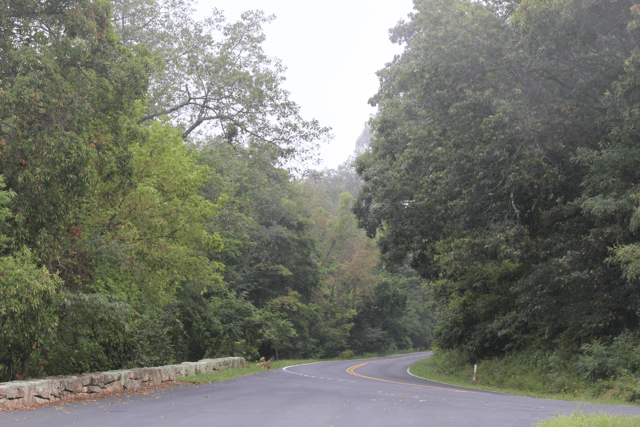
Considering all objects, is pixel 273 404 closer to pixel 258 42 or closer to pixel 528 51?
pixel 528 51

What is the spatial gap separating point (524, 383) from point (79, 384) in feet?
42.8

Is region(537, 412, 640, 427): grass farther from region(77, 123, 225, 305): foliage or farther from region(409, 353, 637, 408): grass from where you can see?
region(77, 123, 225, 305): foliage

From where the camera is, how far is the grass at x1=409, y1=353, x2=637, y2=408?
13.6m

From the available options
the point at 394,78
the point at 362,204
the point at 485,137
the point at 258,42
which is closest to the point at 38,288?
the point at 485,137

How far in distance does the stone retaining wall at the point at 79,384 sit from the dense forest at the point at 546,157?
9.08 metres

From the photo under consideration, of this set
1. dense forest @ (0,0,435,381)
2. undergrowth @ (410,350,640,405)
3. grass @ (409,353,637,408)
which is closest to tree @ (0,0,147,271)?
dense forest @ (0,0,435,381)

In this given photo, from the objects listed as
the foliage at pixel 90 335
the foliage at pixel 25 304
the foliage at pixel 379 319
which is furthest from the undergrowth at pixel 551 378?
the foliage at pixel 379 319

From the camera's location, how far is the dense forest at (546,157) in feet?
46.6

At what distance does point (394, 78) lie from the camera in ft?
84.6

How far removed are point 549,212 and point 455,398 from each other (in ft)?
24.5

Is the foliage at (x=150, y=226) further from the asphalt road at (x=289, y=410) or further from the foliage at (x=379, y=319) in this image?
the foliage at (x=379, y=319)

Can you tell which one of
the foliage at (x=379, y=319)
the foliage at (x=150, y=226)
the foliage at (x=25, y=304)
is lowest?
the foliage at (x=379, y=319)

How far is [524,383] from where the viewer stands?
1744 centimetres

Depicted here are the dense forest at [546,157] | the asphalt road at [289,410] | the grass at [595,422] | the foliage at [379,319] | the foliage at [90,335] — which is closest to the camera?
the grass at [595,422]
